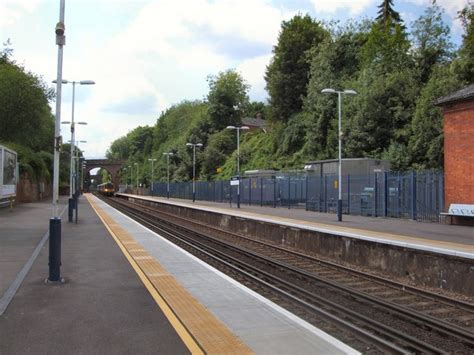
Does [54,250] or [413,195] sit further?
[413,195]

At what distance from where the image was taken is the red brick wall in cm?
2203

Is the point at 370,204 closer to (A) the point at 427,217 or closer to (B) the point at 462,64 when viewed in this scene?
(A) the point at 427,217

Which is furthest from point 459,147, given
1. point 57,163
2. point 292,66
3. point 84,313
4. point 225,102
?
point 225,102

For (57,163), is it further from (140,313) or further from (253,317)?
(253,317)

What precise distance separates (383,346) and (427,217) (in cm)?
1863

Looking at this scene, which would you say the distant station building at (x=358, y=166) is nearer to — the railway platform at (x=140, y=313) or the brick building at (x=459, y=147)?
the brick building at (x=459, y=147)

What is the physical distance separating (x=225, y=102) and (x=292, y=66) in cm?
3042

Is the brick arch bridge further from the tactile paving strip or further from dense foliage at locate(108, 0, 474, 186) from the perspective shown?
the tactile paving strip

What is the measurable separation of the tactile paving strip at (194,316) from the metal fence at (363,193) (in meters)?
15.9

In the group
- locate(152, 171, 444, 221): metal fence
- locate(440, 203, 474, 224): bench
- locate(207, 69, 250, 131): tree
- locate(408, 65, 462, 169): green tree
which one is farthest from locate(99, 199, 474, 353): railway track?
locate(207, 69, 250, 131): tree

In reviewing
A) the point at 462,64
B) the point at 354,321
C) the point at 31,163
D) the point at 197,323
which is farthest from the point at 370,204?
the point at 31,163

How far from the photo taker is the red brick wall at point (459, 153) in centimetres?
2203

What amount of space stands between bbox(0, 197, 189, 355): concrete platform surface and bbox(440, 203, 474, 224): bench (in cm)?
1462

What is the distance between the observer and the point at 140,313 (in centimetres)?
771
